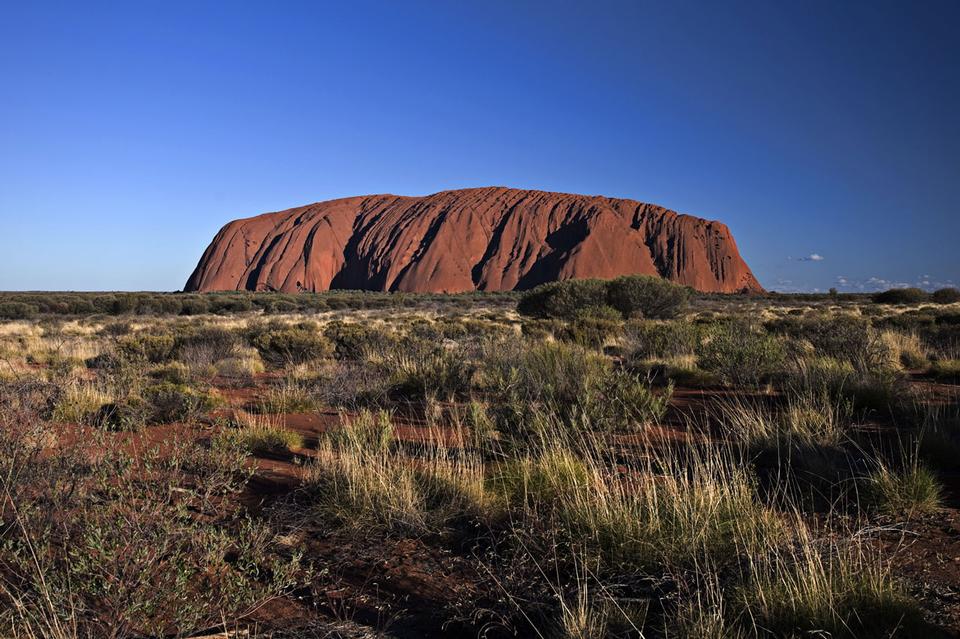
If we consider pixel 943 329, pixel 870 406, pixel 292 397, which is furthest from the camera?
pixel 943 329

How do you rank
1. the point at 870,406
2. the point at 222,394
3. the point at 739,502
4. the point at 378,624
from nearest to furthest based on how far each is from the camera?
the point at 378,624 → the point at 739,502 → the point at 870,406 → the point at 222,394

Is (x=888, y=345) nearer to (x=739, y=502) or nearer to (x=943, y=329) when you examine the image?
(x=943, y=329)

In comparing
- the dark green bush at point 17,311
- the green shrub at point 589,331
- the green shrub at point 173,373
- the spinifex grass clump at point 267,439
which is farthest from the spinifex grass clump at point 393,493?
the dark green bush at point 17,311

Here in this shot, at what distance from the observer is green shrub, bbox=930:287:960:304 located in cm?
3650

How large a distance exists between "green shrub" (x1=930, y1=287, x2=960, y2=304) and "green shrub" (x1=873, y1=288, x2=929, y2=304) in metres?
0.89

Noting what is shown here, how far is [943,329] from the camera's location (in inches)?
497

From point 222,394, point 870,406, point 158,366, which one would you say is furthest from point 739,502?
point 158,366

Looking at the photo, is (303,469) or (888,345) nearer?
(303,469)

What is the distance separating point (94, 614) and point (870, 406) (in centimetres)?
695

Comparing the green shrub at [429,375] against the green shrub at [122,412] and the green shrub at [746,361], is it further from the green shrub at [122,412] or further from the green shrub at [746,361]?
the green shrub at [746,361]

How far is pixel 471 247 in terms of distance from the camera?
254ft

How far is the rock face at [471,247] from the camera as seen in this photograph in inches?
2906

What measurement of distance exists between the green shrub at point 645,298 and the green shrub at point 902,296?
2476cm

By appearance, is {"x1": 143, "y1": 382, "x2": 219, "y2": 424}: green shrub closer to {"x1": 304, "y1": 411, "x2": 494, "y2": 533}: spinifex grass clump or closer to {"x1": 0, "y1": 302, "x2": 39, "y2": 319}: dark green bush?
{"x1": 304, "y1": 411, "x2": 494, "y2": 533}: spinifex grass clump
